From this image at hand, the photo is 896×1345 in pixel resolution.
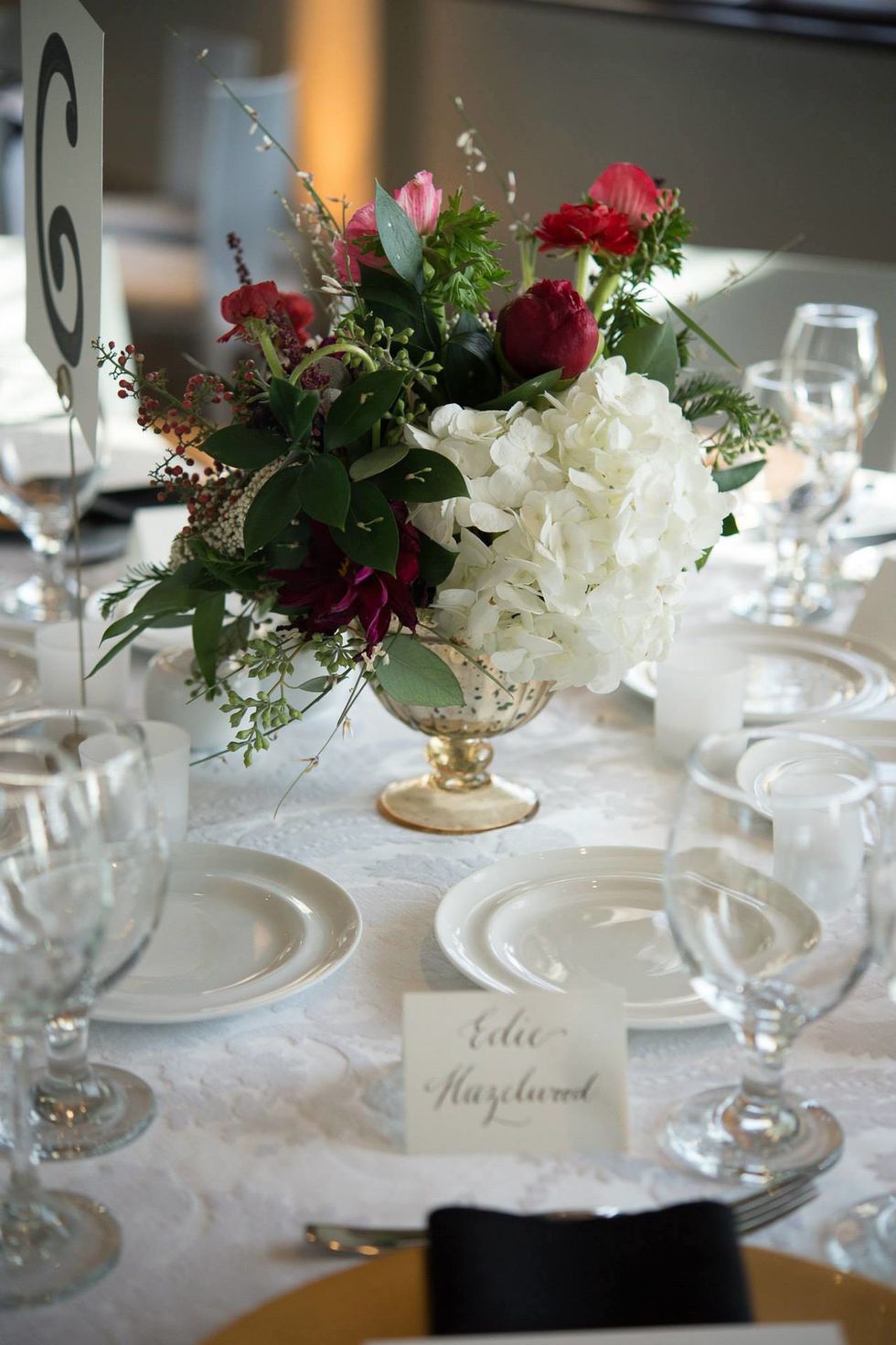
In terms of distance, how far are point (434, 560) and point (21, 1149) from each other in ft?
1.49

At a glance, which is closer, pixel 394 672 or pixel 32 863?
pixel 32 863

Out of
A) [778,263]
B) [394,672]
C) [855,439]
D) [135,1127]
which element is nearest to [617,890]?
[394,672]

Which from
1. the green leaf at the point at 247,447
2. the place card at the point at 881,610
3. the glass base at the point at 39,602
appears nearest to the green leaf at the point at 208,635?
the green leaf at the point at 247,447

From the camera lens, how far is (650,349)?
103cm

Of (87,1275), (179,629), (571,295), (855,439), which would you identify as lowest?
(87,1275)

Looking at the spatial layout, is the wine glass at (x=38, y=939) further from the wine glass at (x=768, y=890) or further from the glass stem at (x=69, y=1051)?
the wine glass at (x=768, y=890)

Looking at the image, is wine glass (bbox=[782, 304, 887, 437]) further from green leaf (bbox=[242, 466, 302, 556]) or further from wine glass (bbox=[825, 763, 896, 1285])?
wine glass (bbox=[825, 763, 896, 1285])

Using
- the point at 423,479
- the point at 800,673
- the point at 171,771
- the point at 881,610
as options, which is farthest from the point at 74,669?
the point at 881,610

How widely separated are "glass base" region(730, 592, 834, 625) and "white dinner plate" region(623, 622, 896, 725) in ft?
0.30

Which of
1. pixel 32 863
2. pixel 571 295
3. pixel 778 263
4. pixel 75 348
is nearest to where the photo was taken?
pixel 32 863

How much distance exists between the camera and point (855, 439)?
1648 mm

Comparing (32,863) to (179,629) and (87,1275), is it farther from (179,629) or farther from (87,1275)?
(179,629)

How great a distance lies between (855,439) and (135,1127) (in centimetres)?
120

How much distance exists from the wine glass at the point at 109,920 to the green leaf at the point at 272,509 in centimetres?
21
